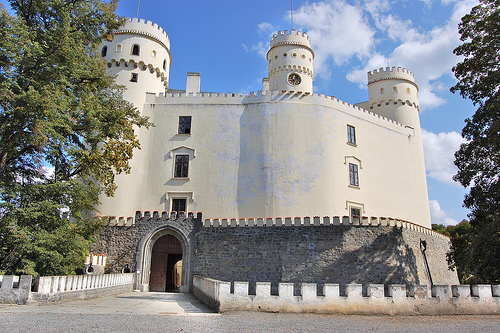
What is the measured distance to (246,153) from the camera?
25.3 meters

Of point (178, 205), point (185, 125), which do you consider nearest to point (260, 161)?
point (185, 125)

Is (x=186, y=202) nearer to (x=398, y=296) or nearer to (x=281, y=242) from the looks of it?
(x=281, y=242)

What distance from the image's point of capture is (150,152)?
25.2 meters

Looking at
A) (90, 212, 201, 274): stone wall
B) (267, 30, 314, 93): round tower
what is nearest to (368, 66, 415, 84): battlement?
(267, 30, 314, 93): round tower

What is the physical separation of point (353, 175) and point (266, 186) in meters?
6.68

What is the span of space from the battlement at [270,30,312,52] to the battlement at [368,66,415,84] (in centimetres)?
641

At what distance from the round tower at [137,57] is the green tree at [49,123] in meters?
7.56

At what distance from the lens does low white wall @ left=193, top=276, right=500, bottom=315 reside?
36.6 feet

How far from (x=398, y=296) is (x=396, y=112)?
2288 cm

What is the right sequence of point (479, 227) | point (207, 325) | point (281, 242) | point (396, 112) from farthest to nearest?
point (396, 112), point (281, 242), point (479, 227), point (207, 325)

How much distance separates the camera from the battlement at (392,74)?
1242 inches

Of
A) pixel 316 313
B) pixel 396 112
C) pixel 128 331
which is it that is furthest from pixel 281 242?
pixel 396 112

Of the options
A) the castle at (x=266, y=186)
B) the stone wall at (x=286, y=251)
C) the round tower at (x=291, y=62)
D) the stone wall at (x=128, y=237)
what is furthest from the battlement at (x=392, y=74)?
the stone wall at (x=128, y=237)

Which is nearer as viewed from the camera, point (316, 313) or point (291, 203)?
point (316, 313)
